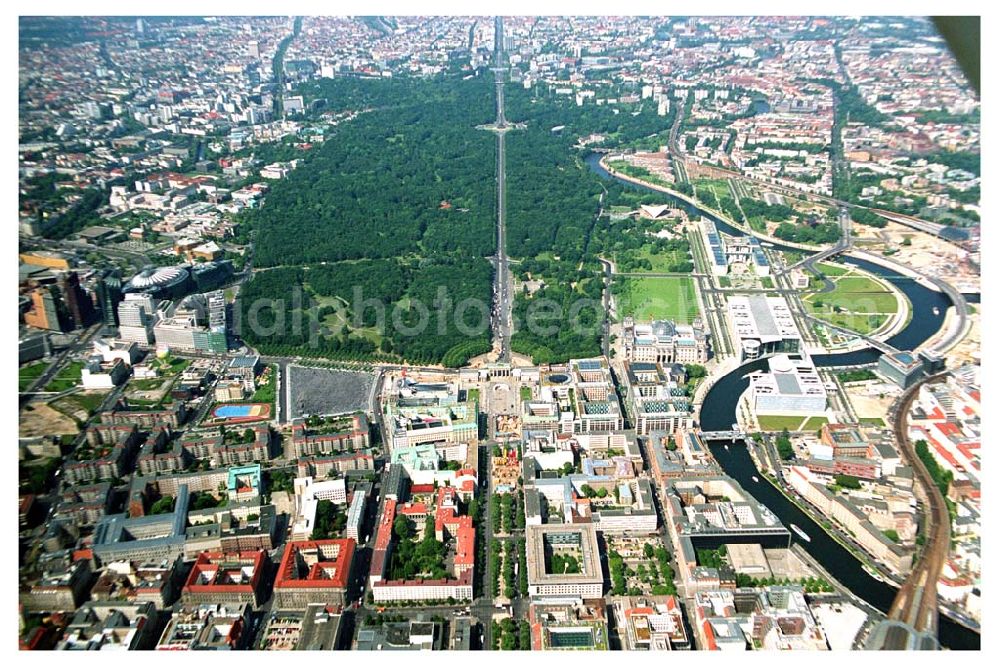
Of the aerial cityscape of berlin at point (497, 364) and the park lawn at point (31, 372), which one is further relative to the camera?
the park lawn at point (31, 372)

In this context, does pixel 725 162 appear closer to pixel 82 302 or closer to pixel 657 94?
pixel 657 94

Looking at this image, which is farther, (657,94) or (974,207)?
(657,94)

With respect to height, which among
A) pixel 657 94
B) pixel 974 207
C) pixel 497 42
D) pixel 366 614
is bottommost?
pixel 366 614

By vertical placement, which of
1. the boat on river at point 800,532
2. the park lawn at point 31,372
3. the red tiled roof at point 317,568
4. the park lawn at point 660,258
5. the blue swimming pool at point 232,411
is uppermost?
the park lawn at point 660,258

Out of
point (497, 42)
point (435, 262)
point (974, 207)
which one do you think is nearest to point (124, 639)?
point (435, 262)

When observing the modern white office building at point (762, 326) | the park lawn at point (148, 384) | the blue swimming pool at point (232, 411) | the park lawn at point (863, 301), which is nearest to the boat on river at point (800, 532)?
the modern white office building at point (762, 326)

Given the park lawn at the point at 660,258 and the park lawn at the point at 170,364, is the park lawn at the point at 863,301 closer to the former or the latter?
the park lawn at the point at 660,258
